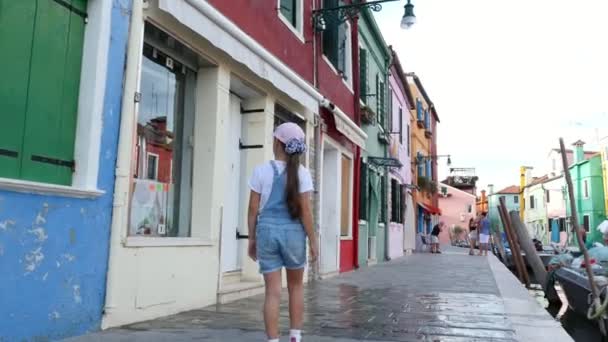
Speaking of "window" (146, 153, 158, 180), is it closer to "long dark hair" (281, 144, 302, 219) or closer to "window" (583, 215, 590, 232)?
"long dark hair" (281, 144, 302, 219)

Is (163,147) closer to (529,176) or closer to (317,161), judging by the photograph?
(317,161)

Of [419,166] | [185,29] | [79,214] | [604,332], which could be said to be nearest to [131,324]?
[79,214]

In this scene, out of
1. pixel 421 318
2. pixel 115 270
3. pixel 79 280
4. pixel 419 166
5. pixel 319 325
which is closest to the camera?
pixel 79 280

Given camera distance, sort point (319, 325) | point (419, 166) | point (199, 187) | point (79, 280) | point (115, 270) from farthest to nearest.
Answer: point (419, 166)
point (199, 187)
point (319, 325)
point (115, 270)
point (79, 280)

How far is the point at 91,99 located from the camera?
160 inches

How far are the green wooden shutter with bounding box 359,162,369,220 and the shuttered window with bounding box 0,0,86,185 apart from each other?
949 cm

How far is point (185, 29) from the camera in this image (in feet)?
17.6

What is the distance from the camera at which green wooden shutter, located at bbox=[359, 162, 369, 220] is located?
13.0 m

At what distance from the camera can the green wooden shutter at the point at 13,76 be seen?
345 cm

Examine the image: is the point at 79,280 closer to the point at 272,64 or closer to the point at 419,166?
the point at 272,64

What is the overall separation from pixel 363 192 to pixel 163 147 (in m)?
8.19

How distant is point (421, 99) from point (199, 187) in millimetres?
24023

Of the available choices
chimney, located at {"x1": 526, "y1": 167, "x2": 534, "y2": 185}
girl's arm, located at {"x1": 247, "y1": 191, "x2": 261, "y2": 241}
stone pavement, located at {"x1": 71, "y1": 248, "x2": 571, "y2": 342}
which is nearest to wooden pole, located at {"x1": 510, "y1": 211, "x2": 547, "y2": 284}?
stone pavement, located at {"x1": 71, "y1": 248, "x2": 571, "y2": 342}

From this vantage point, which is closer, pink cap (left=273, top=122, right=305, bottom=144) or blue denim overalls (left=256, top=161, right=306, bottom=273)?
blue denim overalls (left=256, top=161, right=306, bottom=273)
